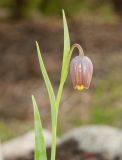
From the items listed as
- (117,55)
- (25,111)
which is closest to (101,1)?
(117,55)

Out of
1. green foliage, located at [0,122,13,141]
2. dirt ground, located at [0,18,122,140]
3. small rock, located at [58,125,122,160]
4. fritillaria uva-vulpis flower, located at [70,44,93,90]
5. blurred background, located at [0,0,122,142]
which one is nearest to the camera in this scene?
fritillaria uva-vulpis flower, located at [70,44,93,90]

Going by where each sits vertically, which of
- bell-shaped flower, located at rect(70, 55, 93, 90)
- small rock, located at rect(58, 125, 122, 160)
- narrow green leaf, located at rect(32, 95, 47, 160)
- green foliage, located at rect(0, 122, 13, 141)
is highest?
green foliage, located at rect(0, 122, 13, 141)

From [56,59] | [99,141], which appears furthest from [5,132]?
[56,59]

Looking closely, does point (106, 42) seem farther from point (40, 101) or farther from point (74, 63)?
point (74, 63)

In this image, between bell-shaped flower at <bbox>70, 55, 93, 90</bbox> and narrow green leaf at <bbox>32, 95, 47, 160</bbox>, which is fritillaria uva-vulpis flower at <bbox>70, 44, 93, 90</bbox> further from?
narrow green leaf at <bbox>32, 95, 47, 160</bbox>

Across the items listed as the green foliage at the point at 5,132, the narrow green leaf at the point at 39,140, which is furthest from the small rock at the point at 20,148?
the narrow green leaf at the point at 39,140

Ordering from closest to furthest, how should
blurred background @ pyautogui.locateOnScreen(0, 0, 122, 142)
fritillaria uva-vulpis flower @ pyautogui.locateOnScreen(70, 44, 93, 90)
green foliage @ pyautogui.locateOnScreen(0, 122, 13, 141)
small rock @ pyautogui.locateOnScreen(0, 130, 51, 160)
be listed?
fritillaria uva-vulpis flower @ pyautogui.locateOnScreen(70, 44, 93, 90), small rock @ pyautogui.locateOnScreen(0, 130, 51, 160), green foliage @ pyautogui.locateOnScreen(0, 122, 13, 141), blurred background @ pyautogui.locateOnScreen(0, 0, 122, 142)

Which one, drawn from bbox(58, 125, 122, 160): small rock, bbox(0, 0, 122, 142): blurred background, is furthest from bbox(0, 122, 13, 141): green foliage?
bbox(58, 125, 122, 160): small rock

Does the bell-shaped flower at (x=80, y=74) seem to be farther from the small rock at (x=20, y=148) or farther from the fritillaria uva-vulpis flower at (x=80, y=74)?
the small rock at (x=20, y=148)
